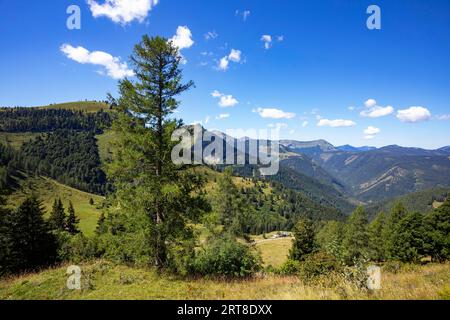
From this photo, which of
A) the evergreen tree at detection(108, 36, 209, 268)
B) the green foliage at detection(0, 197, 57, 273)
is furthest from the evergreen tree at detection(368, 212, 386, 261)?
the green foliage at detection(0, 197, 57, 273)

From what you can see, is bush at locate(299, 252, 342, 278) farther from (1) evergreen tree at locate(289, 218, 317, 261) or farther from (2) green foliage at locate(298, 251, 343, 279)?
(1) evergreen tree at locate(289, 218, 317, 261)

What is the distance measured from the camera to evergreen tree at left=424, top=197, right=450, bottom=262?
41.8 m

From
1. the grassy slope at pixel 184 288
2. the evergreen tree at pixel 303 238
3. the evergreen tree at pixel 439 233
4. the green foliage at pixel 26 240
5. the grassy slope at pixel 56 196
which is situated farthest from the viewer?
the grassy slope at pixel 56 196

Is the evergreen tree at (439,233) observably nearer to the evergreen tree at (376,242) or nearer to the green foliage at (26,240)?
the evergreen tree at (376,242)

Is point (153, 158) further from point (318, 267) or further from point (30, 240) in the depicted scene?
point (30, 240)

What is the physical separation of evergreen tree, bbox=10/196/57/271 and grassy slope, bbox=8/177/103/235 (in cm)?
8579

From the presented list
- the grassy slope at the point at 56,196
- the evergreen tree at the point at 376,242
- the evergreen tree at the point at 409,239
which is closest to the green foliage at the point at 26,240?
the evergreen tree at the point at 409,239

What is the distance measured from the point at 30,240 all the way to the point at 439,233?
6784 centimetres

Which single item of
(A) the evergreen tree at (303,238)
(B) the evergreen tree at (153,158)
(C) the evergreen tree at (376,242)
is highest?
(B) the evergreen tree at (153,158)

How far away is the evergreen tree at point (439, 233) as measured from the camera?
41.8 meters

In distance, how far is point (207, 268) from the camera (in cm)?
1750

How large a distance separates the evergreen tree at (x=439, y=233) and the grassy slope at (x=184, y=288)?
38.2 metres

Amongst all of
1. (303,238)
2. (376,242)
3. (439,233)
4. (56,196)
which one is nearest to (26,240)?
(303,238)

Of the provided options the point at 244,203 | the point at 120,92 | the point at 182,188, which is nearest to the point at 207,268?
the point at 182,188
